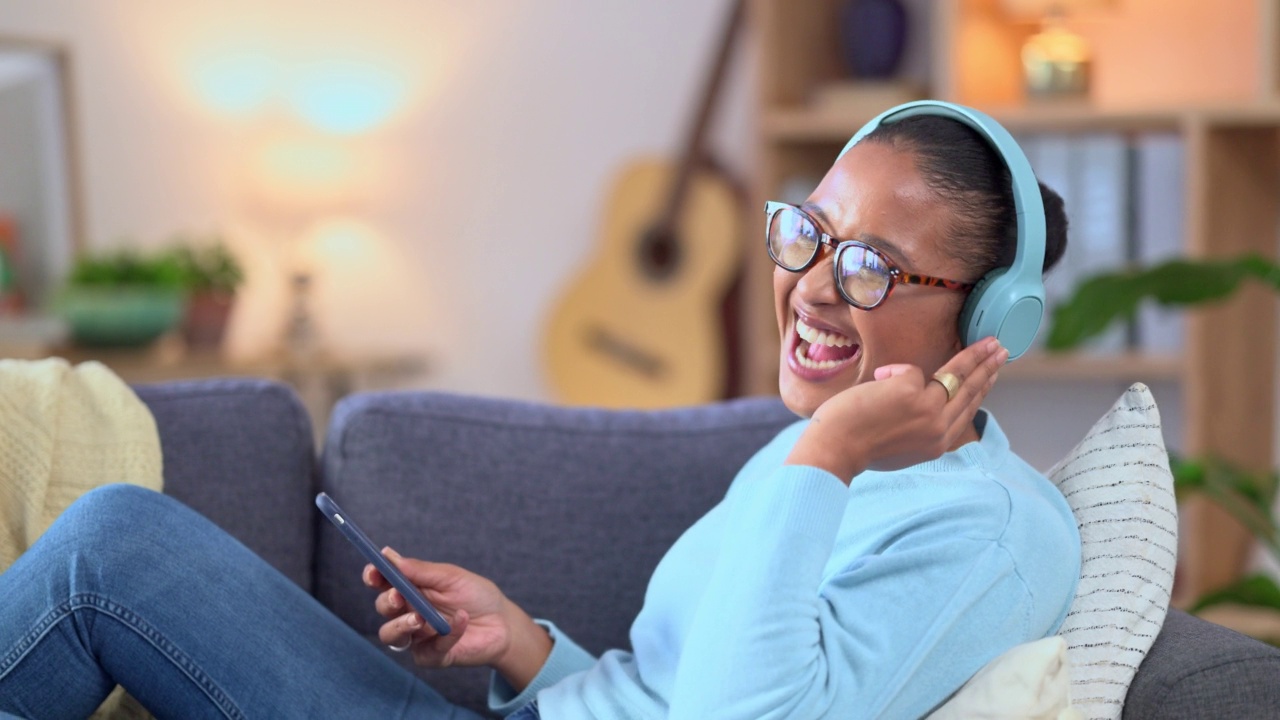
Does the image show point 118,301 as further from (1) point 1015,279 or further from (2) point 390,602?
(1) point 1015,279

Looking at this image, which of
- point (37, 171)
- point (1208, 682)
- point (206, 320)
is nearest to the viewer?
point (1208, 682)

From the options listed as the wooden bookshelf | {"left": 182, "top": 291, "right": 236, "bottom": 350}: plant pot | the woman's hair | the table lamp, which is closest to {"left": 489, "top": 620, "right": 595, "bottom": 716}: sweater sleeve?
the woman's hair

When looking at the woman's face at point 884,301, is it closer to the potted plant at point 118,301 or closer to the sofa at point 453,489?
the sofa at point 453,489

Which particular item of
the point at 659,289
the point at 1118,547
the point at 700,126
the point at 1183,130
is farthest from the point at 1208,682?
the point at 700,126

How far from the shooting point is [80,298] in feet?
10.6

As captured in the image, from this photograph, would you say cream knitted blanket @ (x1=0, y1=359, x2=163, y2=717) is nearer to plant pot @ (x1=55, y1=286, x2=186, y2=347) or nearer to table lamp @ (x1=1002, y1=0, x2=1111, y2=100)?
plant pot @ (x1=55, y1=286, x2=186, y2=347)

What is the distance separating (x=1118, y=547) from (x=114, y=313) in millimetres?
2649

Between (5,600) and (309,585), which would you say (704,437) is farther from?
(5,600)

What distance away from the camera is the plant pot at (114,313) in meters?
3.23

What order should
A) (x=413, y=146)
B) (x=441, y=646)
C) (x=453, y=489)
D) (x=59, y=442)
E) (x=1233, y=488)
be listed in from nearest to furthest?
(x=441, y=646) → (x=59, y=442) → (x=453, y=489) → (x=1233, y=488) → (x=413, y=146)

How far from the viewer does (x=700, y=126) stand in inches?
143

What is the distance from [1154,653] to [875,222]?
435mm

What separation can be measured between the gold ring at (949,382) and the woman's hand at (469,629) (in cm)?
54

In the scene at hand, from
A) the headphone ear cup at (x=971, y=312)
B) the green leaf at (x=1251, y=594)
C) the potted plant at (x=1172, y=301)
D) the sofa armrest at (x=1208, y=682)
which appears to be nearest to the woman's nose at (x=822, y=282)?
the headphone ear cup at (x=971, y=312)
